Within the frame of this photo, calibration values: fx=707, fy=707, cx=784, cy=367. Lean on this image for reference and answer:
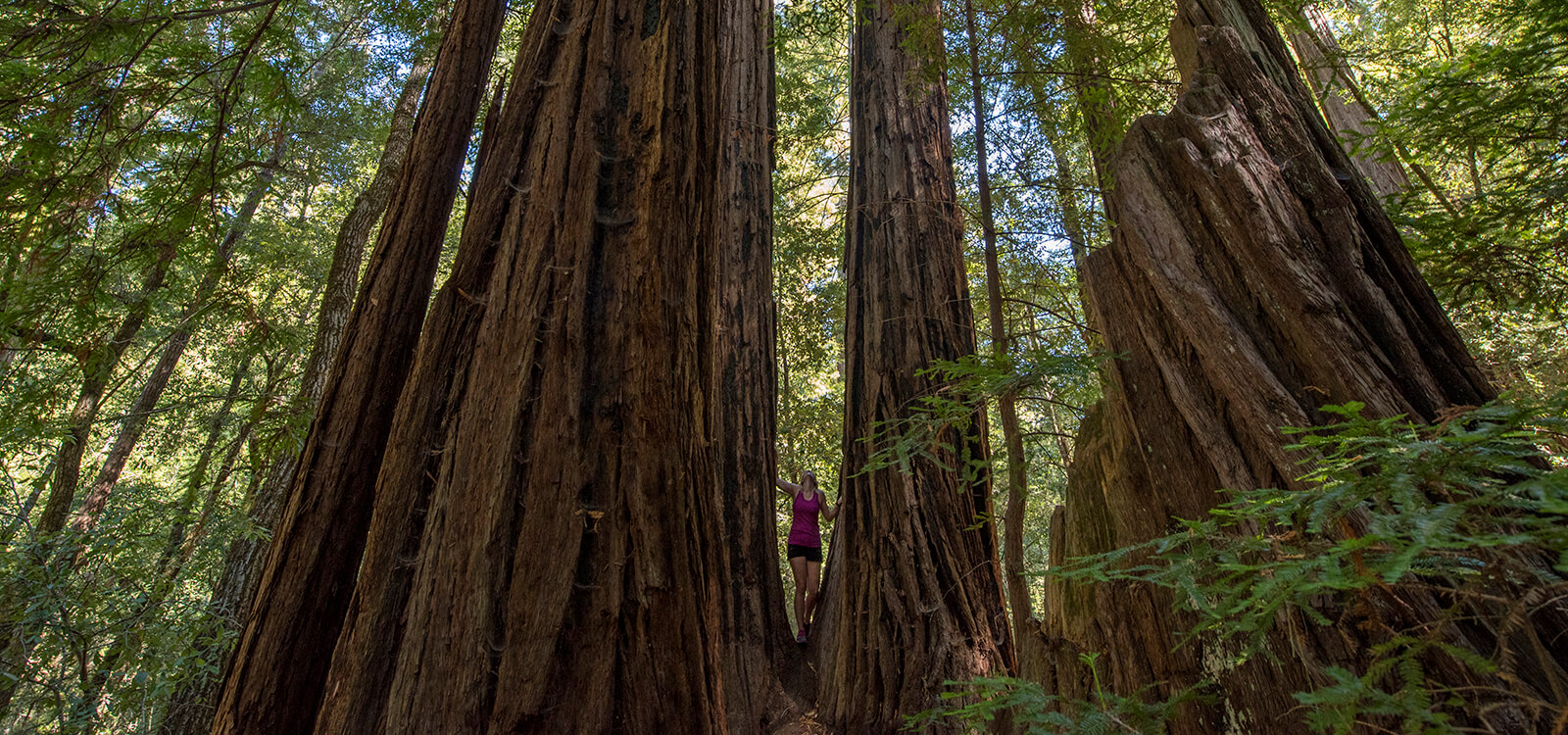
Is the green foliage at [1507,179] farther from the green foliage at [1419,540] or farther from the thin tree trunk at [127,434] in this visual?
the thin tree trunk at [127,434]

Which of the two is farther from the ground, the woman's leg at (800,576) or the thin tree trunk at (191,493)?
the thin tree trunk at (191,493)

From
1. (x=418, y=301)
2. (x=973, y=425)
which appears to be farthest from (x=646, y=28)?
(x=973, y=425)

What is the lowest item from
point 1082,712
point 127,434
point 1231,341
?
point 1082,712

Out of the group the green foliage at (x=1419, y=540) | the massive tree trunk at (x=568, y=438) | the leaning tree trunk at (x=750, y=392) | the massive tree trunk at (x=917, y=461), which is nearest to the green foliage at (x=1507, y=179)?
the massive tree trunk at (x=917, y=461)

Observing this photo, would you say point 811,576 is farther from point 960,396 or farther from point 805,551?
point 960,396

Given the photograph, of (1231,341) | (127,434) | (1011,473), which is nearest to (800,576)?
(1011,473)


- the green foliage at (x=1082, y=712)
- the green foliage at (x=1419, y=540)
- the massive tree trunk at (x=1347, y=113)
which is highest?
the massive tree trunk at (x=1347, y=113)

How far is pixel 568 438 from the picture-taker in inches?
70.8

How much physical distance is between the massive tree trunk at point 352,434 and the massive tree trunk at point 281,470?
2.13 meters

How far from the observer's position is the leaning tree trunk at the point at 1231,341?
222 centimetres

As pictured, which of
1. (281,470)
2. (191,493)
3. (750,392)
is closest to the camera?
(191,493)

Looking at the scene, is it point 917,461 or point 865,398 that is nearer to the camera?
point 917,461

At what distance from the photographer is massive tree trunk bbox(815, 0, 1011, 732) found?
3.54 m

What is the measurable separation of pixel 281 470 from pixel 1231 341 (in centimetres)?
735
